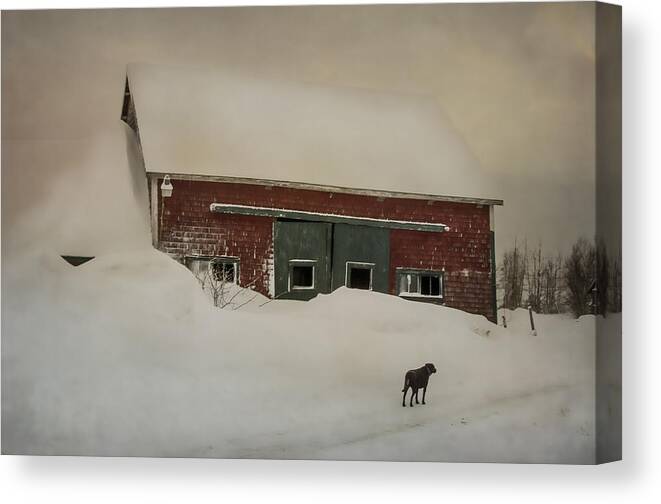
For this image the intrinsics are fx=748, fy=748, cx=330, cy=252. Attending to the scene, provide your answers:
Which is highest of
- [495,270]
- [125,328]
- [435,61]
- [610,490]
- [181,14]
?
[181,14]

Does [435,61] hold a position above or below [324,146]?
above

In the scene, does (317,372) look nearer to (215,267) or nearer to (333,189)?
(215,267)

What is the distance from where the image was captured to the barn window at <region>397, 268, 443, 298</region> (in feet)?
14.8

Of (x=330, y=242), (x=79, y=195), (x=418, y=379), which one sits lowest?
(x=418, y=379)

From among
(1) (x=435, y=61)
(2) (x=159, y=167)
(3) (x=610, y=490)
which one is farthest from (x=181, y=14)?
(3) (x=610, y=490)

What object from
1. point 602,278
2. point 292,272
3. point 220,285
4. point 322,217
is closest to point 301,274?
point 292,272

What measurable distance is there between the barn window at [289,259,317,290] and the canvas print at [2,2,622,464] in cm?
1

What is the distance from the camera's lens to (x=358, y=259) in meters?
4.54

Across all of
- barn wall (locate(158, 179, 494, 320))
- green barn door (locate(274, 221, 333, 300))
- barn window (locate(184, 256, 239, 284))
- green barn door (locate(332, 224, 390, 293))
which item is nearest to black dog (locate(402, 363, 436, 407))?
barn wall (locate(158, 179, 494, 320))

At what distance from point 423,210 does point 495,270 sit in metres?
0.57

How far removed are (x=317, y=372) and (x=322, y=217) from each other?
0.94m

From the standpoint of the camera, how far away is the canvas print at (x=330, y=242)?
4.49 m

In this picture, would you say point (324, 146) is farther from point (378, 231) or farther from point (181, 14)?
point (181, 14)

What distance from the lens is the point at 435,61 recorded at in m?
4.55
